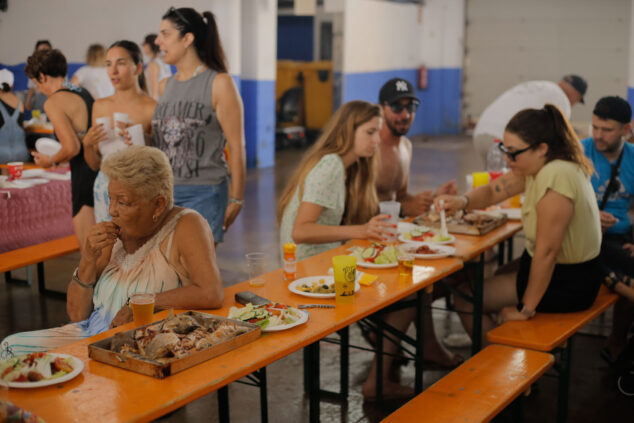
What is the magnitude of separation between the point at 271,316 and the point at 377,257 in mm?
898

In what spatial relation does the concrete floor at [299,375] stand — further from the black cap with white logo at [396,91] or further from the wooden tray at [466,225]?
the black cap with white logo at [396,91]

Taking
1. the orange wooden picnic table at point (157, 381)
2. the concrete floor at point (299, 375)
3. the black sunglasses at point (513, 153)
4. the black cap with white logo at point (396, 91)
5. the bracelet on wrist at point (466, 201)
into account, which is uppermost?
the black cap with white logo at point (396, 91)

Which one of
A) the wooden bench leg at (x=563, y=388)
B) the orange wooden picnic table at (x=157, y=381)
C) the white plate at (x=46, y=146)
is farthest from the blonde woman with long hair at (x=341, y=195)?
the white plate at (x=46, y=146)

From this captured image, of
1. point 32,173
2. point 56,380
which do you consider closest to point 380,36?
point 32,173

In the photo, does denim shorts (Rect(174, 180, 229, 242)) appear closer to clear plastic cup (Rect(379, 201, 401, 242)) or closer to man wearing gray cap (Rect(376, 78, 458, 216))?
clear plastic cup (Rect(379, 201, 401, 242))

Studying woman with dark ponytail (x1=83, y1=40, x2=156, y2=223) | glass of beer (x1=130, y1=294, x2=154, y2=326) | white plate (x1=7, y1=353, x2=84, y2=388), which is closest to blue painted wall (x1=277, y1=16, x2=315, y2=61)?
woman with dark ponytail (x1=83, y1=40, x2=156, y2=223)

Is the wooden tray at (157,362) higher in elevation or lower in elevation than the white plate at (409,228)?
lower

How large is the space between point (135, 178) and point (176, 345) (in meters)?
0.70

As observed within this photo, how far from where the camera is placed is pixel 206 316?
246cm

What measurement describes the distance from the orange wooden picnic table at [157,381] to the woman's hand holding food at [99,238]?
0.33m

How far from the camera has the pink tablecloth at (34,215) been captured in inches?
208

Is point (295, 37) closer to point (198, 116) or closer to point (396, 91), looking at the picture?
point (396, 91)

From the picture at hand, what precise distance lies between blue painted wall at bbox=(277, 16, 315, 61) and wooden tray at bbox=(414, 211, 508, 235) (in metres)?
14.2

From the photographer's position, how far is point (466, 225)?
158 inches
